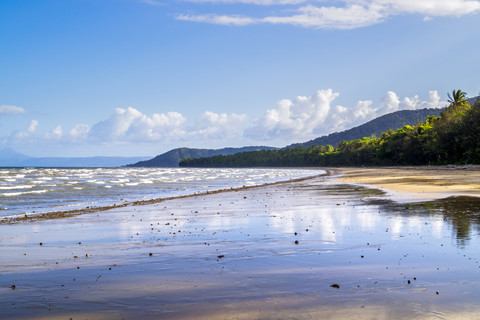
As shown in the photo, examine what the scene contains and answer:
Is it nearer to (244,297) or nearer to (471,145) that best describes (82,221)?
(244,297)

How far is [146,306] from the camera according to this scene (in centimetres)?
606

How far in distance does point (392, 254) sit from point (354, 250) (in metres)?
0.90

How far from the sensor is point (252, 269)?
26.6ft

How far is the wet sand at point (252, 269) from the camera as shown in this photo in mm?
5821

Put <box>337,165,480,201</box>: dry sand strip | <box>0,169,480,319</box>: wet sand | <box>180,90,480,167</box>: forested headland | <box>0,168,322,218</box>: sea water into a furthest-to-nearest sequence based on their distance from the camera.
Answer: <box>180,90,480,167</box>: forested headland < <box>0,168,322,218</box>: sea water < <box>337,165,480,201</box>: dry sand strip < <box>0,169,480,319</box>: wet sand

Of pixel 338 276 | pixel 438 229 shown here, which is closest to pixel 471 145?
pixel 438 229

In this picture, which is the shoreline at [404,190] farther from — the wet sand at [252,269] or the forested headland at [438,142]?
the forested headland at [438,142]

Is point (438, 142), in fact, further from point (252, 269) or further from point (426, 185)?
point (252, 269)

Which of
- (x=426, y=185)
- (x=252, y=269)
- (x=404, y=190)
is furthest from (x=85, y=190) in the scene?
(x=252, y=269)

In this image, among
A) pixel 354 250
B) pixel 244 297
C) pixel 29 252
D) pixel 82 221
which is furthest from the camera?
pixel 82 221

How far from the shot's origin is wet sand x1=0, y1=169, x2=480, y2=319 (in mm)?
5821

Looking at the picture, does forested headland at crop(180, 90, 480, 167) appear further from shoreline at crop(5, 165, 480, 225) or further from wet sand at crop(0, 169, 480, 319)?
wet sand at crop(0, 169, 480, 319)

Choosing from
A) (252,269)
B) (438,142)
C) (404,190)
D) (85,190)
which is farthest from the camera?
(438,142)

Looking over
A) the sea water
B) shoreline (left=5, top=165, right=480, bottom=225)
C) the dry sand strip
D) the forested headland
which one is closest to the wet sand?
shoreline (left=5, top=165, right=480, bottom=225)
